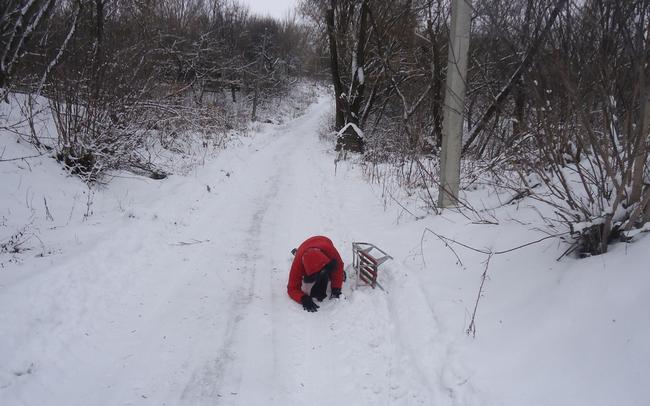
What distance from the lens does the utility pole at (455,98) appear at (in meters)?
5.76

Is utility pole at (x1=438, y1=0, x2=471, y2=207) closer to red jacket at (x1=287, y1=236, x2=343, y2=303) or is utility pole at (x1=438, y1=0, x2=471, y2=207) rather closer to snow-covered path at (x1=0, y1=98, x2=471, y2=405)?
snow-covered path at (x1=0, y1=98, x2=471, y2=405)

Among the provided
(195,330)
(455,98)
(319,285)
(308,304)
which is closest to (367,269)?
(319,285)

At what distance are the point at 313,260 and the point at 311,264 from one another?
2.1 inches

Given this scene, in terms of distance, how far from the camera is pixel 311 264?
450 cm

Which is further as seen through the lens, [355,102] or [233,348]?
[355,102]

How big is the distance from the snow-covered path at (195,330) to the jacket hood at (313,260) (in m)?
0.48

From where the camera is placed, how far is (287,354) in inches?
146

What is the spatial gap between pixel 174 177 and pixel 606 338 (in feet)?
28.9

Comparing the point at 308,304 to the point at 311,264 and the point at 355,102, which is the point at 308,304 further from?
the point at 355,102

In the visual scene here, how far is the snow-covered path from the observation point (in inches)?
126

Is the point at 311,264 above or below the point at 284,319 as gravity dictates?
above

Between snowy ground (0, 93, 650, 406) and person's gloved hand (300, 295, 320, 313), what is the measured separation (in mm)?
74

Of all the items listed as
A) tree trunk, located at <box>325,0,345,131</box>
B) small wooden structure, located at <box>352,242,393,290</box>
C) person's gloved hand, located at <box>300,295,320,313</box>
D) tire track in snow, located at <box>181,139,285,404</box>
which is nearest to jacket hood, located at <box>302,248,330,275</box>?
person's gloved hand, located at <box>300,295,320,313</box>

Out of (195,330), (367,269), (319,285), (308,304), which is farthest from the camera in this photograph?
(367,269)
